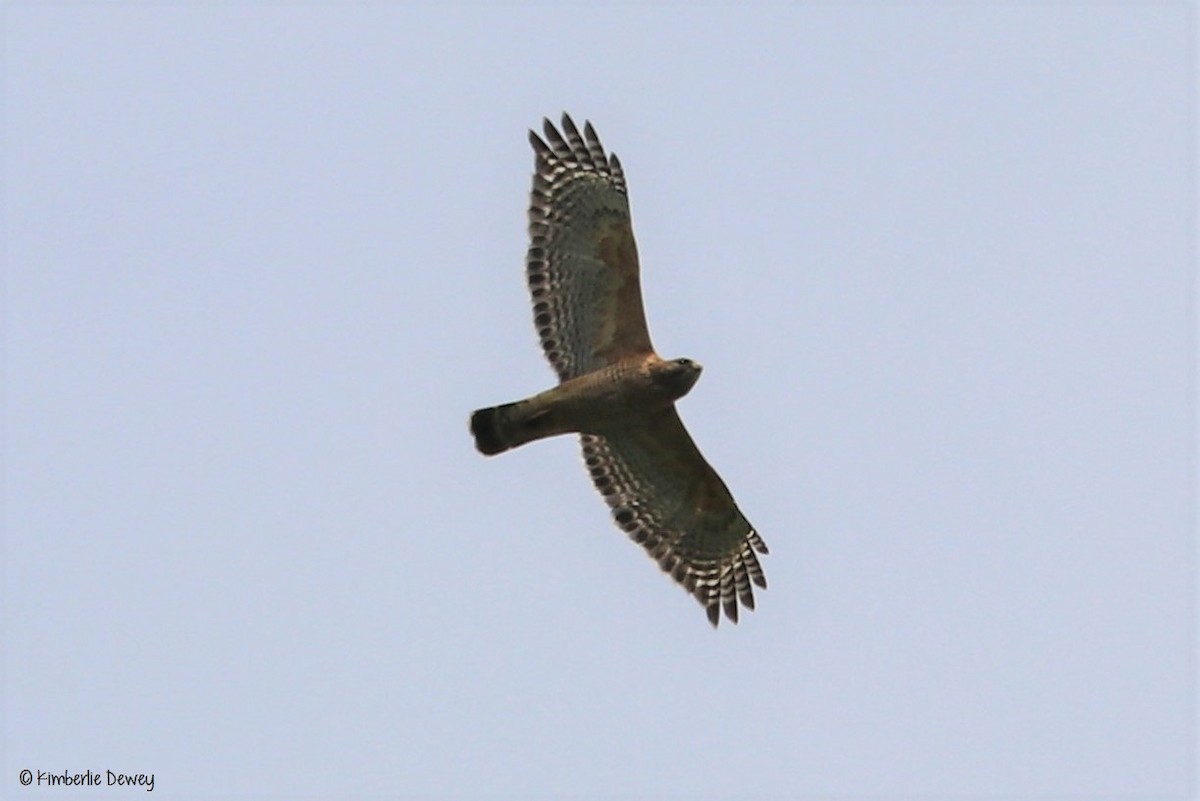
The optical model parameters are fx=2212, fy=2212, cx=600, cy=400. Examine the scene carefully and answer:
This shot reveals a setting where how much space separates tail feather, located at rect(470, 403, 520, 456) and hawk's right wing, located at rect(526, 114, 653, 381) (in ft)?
2.02

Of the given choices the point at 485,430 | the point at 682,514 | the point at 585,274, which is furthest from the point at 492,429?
the point at 682,514

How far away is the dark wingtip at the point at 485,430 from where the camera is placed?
18.7 meters

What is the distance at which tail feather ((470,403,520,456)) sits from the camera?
61.3ft

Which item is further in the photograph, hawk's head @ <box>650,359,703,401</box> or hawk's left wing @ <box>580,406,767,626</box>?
hawk's left wing @ <box>580,406,767,626</box>

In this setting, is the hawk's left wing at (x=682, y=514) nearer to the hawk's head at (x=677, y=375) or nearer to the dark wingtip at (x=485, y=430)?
the hawk's head at (x=677, y=375)

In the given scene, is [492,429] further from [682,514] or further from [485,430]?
[682,514]

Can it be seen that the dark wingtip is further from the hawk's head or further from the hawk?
the hawk's head

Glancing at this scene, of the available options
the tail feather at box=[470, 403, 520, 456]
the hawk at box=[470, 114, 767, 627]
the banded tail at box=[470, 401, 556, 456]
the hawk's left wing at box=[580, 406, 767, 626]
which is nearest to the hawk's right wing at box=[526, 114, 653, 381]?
the hawk at box=[470, 114, 767, 627]

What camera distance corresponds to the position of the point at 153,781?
17688 millimetres

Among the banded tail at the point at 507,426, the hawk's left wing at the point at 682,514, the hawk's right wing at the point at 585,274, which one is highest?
the hawk's right wing at the point at 585,274

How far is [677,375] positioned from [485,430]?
1.74 metres

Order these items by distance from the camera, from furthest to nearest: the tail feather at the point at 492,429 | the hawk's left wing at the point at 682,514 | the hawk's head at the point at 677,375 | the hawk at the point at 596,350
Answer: the hawk's left wing at the point at 682,514, the tail feather at the point at 492,429, the hawk at the point at 596,350, the hawk's head at the point at 677,375

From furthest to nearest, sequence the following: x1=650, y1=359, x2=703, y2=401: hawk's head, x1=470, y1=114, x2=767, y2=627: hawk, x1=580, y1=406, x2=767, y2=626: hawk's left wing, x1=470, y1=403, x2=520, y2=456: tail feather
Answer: x1=580, y1=406, x2=767, y2=626: hawk's left wing < x1=470, y1=403, x2=520, y2=456: tail feather < x1=470, y1=114, x2=767, y2=627: hawk < x1=650, y1=359, x2=703, y2=401: hawk's head

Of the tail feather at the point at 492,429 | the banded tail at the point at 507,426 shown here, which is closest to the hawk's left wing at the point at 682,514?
the banded tail at the point at 507,426
